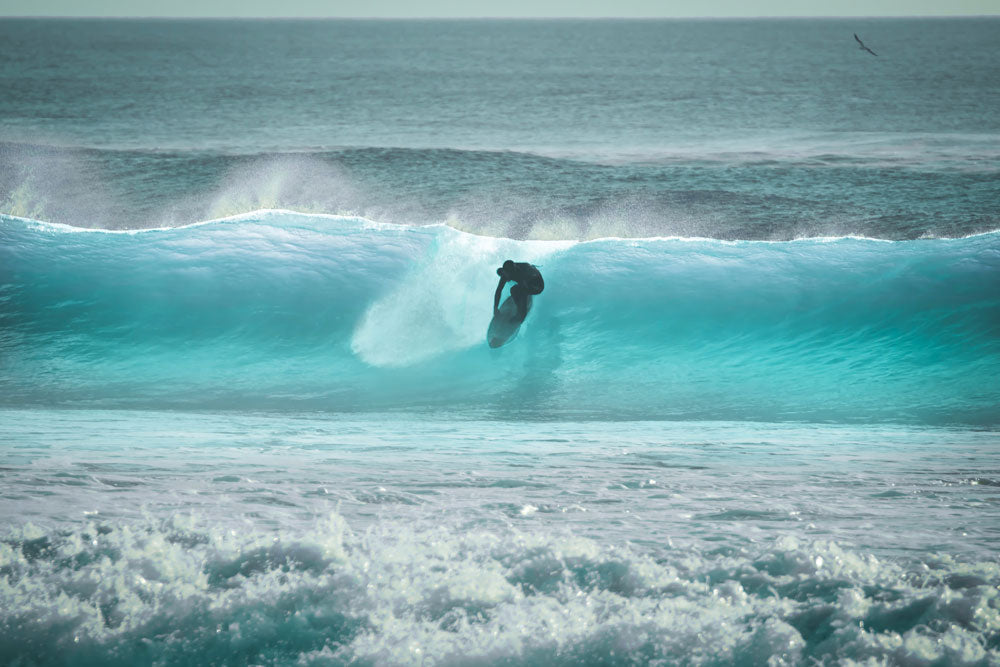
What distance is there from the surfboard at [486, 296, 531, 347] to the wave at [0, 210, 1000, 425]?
0.09 m

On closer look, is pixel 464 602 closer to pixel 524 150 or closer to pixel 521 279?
pixel 521 279

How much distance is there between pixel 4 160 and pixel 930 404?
17223mm

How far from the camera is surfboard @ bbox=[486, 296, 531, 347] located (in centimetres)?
645

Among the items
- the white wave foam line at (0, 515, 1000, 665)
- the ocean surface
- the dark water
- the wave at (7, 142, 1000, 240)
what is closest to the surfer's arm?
the ocean surface

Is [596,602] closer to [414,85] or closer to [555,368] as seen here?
[555,368]

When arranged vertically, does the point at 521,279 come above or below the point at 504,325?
above

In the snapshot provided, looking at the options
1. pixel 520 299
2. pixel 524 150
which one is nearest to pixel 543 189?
pixel 524 150

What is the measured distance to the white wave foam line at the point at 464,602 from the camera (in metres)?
2.46

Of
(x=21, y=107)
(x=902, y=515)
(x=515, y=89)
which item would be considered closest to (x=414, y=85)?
(x=515, y=89)

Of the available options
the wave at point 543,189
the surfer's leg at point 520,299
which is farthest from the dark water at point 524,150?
the surfer's leg at point 520,299

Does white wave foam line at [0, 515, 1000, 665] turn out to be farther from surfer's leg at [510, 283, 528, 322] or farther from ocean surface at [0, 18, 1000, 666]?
surfer's leg at [510, 283, 528, 322]

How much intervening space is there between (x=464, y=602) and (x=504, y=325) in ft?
13.0

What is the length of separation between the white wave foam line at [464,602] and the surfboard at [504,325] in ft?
11.3

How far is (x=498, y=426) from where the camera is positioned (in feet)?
17.1
